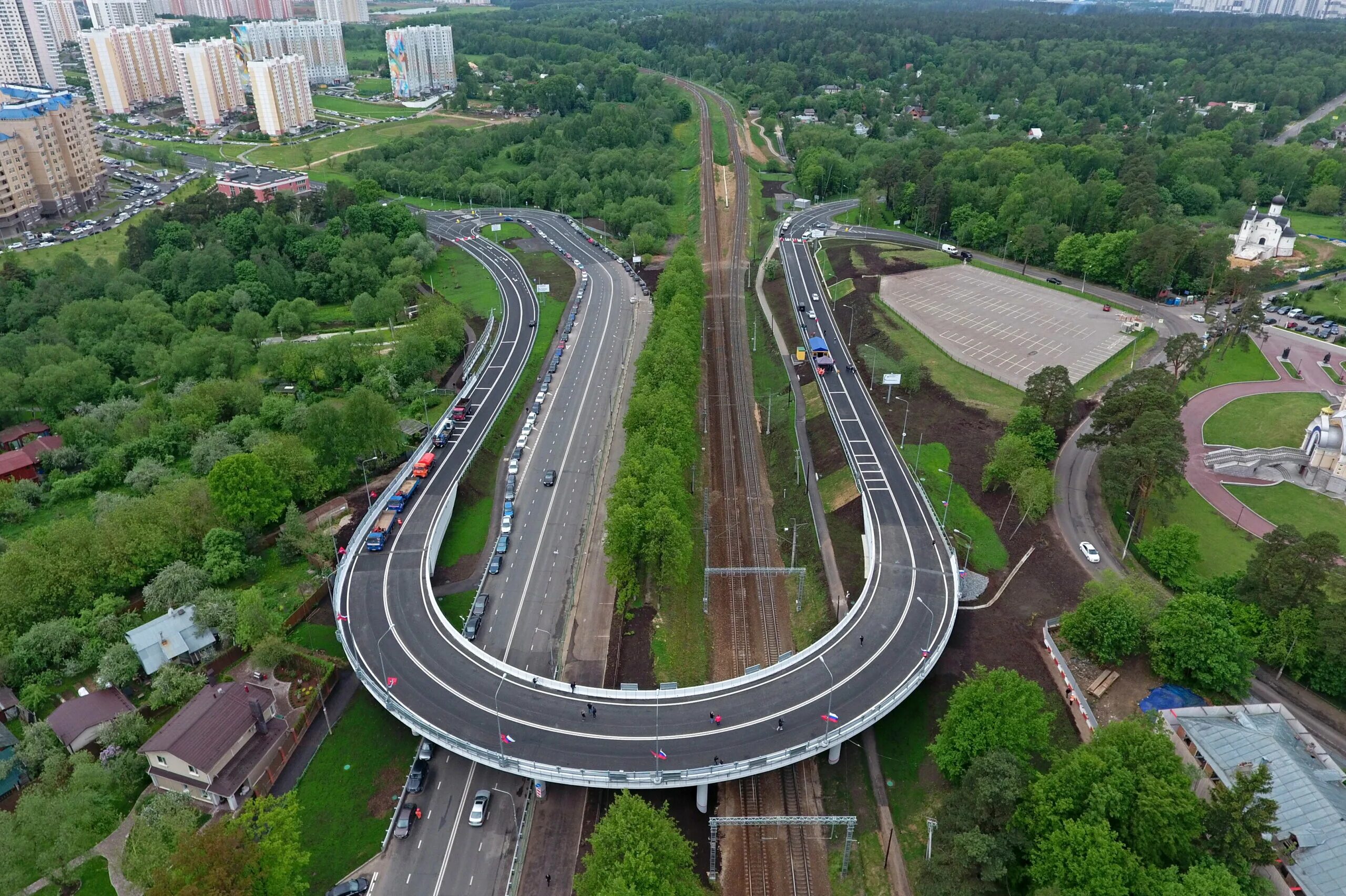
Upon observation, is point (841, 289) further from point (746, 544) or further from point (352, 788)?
point (352, 788)

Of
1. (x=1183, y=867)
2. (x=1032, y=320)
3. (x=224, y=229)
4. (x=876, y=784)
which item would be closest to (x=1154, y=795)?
(x=1183, y=867)

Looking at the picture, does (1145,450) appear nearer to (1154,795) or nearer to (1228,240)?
(1154,795)

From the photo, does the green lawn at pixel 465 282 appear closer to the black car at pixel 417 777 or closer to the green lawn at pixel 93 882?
the black car at pixel 417 777

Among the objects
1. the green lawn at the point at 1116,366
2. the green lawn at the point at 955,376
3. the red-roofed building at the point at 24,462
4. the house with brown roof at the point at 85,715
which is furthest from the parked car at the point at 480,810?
the green lawn at the point at 1116,366

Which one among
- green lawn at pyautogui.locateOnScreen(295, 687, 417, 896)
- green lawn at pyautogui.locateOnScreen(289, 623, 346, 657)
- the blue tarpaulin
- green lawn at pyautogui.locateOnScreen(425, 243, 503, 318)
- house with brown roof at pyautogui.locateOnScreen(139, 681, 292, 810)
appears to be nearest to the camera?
green lawn at pyautogui.locateOnScreen(295, 687, 417, 896)

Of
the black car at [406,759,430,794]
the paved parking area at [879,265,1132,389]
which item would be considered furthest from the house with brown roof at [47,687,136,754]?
the paved parking area at [879,265,1132,389]

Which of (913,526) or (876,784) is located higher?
(913,526)

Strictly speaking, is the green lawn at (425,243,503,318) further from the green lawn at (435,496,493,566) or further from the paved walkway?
the paved walkway
